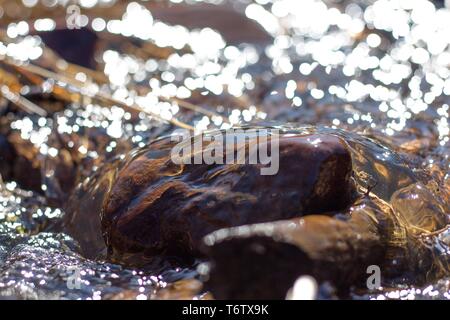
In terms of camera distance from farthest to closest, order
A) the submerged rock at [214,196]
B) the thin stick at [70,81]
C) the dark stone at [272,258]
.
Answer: the thin stick at [70,81] < the submerged rock at [214,196] < the dark stone at [272,258]

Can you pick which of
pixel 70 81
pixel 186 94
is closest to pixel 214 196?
pixel 186 94

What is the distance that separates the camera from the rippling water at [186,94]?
8.82 feet

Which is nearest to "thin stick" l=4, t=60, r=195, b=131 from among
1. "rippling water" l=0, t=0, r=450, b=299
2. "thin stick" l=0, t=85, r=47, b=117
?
"rippling water" l=0, t=0, r=450, b=299

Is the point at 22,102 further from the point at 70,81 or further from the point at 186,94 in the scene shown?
the point at 186,94

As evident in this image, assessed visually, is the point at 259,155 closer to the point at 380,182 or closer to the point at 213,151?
the point at 213,151

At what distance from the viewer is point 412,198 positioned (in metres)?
2.73

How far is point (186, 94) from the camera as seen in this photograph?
14.3ft

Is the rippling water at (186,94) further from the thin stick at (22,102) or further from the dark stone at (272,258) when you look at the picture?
the dark stone at (272,258)

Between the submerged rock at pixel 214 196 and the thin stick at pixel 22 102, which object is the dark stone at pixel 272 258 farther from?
the thin stick at pixel 22 102

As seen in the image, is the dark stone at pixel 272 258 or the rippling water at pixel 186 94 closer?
the dark stone at pixel 272 258

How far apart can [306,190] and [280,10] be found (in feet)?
12.3

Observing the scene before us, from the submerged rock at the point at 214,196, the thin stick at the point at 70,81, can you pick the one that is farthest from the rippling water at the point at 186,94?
the submerged rock at the point at 214,196

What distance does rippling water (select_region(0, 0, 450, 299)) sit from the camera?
2.69 m

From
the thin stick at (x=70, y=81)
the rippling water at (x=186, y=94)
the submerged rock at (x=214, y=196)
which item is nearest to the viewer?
the submerged rock at (x=214, y=196)
